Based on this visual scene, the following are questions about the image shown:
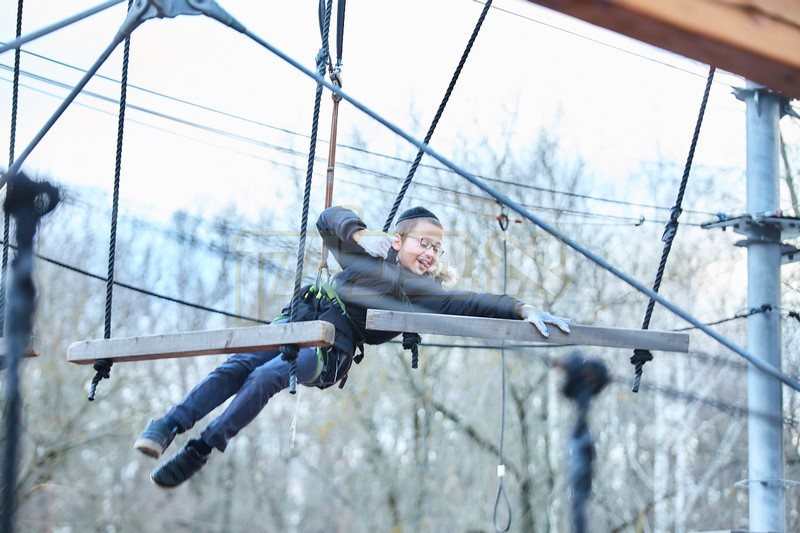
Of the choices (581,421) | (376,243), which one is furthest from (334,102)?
(581,421)

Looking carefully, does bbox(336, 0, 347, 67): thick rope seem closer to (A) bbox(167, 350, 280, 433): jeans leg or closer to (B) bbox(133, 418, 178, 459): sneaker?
(A) bbox(167, 350, 280, 433): jeans leg

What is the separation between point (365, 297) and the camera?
15.5 ft

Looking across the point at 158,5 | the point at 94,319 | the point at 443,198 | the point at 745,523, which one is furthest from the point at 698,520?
the point at 158,5

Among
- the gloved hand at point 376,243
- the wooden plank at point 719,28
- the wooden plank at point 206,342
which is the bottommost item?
the wooden plank at point 206,342

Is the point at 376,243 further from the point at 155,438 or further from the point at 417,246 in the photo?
the point at 155,438

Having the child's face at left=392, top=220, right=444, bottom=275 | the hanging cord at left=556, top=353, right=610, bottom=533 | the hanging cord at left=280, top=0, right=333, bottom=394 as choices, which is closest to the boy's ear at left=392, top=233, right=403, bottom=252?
the child's face at left=392, top=220, right=444, bottom=275

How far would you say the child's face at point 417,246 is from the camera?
4895 mm

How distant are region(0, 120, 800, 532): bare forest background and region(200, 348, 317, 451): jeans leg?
32.1 feet

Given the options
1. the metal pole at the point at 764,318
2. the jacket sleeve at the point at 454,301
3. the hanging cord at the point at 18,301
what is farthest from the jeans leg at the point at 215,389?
the hanging cord at the point at 18,301

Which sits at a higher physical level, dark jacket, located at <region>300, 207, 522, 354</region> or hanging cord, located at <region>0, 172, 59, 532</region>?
dark jacket, located at <region>300, 207, 522, 354</region>

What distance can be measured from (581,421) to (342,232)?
2689mm

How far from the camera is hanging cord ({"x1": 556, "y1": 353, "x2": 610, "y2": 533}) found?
5.64 ft

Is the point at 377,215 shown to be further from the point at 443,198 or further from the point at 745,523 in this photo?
the point at 745,523

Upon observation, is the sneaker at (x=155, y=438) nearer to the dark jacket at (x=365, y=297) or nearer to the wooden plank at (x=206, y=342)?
the wooden plank at (x=206, y=342)
